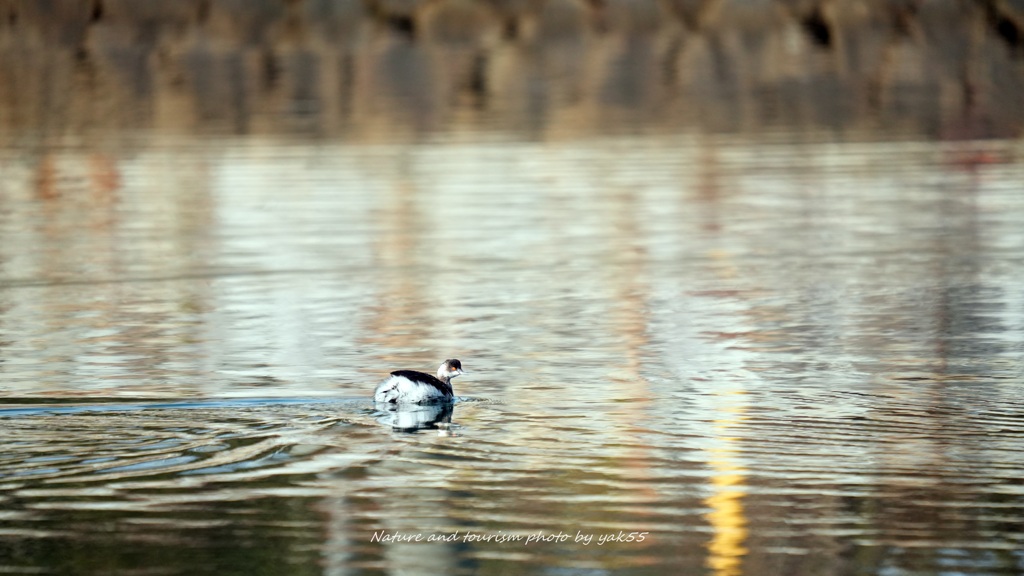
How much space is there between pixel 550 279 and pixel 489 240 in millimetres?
3210

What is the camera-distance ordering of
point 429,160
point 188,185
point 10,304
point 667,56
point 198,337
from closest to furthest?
point 198,337 < point 10,304 < point 188,185 < point 429,160 < point 667,56

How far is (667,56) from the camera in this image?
203ft

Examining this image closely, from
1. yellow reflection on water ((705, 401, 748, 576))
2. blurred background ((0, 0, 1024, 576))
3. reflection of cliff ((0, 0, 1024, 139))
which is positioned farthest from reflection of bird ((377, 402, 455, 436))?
reflection of cliff ((0, 0, 1024, 139))

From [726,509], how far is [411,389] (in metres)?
3.11

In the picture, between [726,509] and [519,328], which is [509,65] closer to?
[519,328]

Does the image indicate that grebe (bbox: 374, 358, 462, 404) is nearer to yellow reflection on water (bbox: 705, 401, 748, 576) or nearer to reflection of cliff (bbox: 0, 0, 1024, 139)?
yellow reflection on water (bbox: 705, 401, 748, 576)

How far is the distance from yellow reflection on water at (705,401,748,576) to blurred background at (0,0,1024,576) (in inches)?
1.1

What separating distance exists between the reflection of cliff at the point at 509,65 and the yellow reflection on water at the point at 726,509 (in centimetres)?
2788

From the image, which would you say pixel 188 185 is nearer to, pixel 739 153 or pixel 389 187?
pixel 389 187

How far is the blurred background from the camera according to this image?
10.3 m

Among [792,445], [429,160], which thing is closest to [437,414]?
[792,445]

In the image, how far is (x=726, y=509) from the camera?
1057 centimetres

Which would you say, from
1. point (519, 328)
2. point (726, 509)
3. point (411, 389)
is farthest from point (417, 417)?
point (519, 328)

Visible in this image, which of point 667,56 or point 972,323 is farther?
point 667,56
